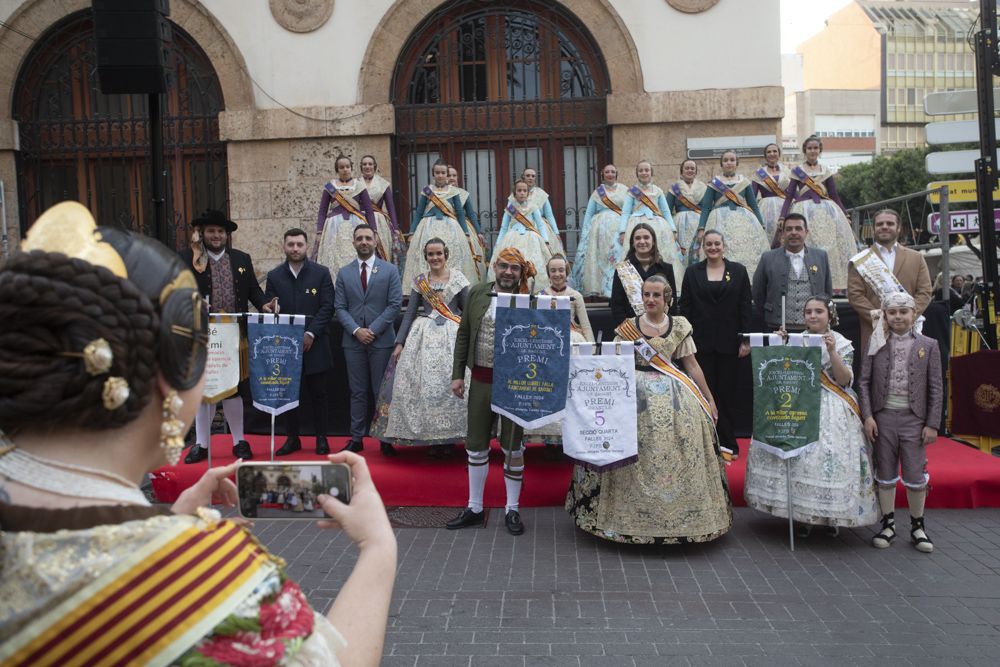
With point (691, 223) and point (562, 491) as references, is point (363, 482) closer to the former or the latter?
point (562, 491)

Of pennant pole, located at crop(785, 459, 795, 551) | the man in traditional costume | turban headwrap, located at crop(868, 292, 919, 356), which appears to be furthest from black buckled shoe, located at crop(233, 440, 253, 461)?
the man in traditional costume

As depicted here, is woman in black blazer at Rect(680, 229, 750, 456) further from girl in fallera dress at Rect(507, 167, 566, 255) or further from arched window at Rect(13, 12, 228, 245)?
arched window at Rect(13, 12, 228, 245)

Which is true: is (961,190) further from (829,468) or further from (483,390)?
(483,390)

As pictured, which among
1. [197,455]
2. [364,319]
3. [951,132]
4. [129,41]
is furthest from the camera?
[951,132]

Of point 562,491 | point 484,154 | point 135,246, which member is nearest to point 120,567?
point 135,246

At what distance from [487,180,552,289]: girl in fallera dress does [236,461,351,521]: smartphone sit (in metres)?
9.46

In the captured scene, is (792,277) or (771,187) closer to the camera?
(792,277)

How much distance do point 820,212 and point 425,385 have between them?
19.2 ft

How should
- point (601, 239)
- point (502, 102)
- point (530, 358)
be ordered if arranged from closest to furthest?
1. point (530, 358)
2. point (601, 239)
3. point (502, 102)

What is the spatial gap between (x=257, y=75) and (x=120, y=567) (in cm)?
1342

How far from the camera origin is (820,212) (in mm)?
11109

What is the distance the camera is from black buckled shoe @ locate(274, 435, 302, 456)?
27.5 feet

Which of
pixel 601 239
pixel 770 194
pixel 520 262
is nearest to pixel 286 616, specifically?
pixel 520 262

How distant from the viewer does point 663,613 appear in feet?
16.4
